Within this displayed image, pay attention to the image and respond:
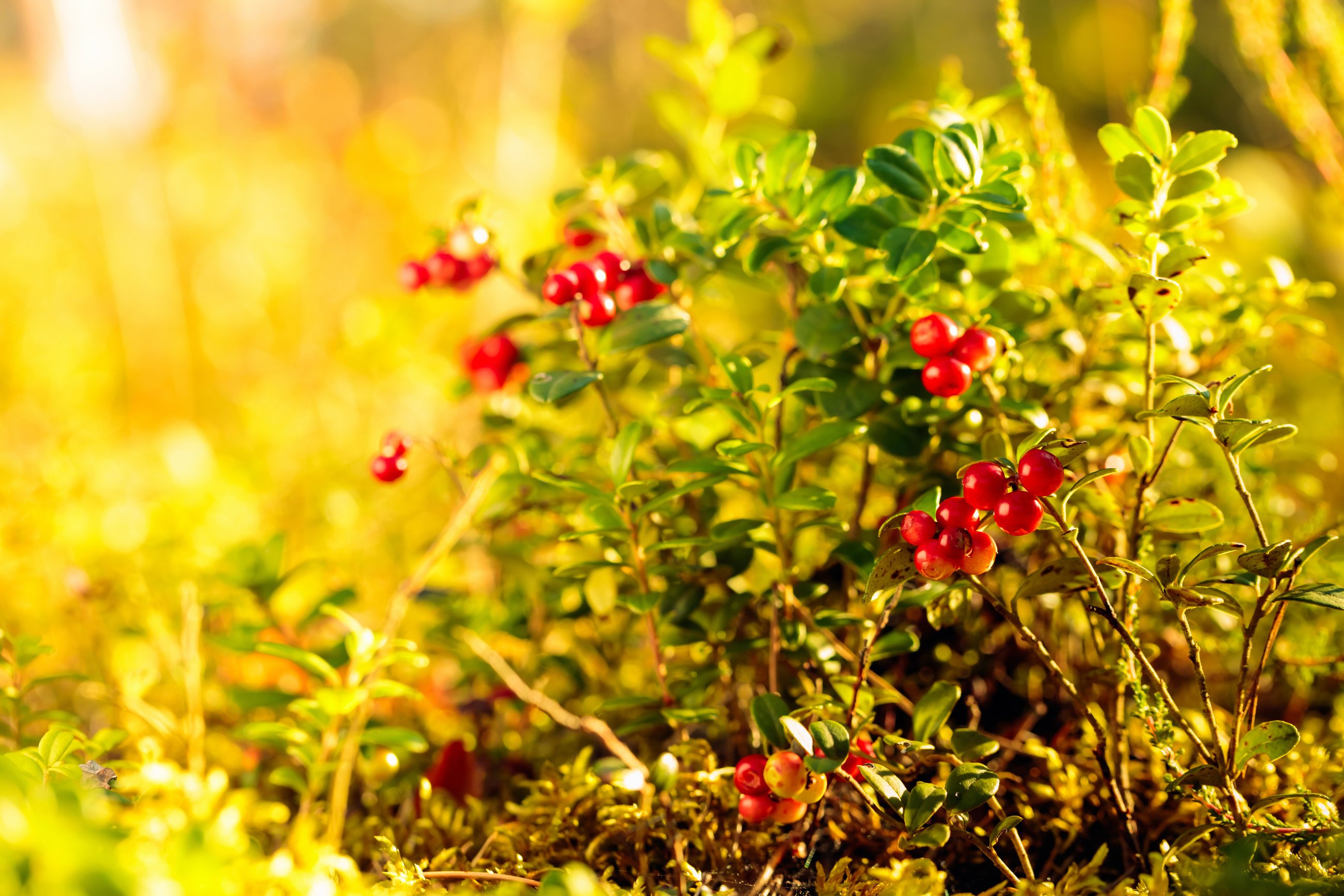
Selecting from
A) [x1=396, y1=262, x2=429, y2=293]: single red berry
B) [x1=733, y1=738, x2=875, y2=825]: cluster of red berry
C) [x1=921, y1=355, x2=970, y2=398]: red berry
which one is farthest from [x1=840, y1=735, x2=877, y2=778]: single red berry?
[x1=396, y1=262, x2=429, y2=293]: single red berry

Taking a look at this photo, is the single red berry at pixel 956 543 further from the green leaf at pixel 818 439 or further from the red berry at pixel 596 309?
the red berry at pixel 596 309

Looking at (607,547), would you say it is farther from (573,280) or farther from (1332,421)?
(1332,421)

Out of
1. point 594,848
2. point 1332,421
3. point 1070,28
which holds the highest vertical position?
point 1070,28

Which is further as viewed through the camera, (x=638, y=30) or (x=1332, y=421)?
(x=638, y=30)

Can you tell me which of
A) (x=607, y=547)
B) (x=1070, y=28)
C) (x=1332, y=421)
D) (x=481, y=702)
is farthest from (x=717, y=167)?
(x=1070, y=28)

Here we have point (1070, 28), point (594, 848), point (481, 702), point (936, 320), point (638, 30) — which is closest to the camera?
point (936, 320)

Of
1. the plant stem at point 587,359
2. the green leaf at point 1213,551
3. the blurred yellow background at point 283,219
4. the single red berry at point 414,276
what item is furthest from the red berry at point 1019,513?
the single red berry at point 414,276

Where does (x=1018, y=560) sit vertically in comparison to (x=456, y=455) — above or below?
below
